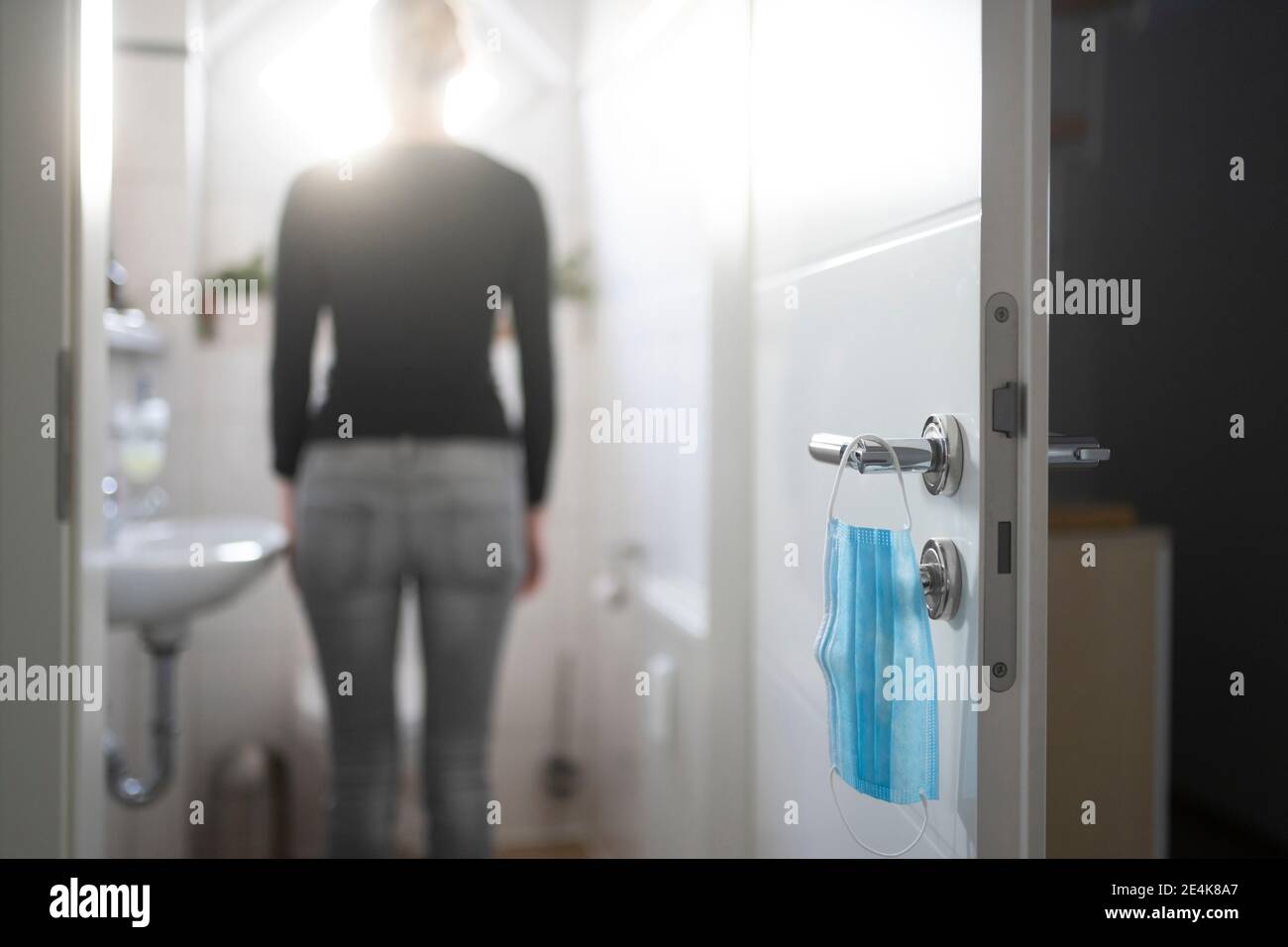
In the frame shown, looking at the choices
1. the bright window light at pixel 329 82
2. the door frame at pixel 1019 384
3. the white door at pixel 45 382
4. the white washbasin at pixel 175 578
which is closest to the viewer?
the door frame at pixel 1019 384

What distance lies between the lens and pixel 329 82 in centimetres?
166

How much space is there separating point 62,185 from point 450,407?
19.1 inches

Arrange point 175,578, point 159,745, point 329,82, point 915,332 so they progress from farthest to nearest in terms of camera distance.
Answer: point 329,82, point 159,745, point 175,578, point 915,332

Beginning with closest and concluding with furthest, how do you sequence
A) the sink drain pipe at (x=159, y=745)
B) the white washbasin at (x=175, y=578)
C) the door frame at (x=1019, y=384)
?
the door frame at (x=1019, y=384), the white washbasin at (x=175, y=578), the sink drain pipe at (x=159, y=745)

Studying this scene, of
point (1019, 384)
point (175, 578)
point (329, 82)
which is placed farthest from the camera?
point (329, 82)

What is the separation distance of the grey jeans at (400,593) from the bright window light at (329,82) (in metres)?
0.72

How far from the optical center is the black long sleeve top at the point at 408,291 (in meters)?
1.17

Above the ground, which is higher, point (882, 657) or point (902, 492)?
point (902, 492)

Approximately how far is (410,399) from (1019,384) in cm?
76

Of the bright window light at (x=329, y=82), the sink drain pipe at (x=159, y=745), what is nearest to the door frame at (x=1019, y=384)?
the sink drain pipe at (x=159, y=745)

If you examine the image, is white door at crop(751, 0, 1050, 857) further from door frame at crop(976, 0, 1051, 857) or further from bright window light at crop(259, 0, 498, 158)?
bright window light at crop(259, 0, 498, 158)

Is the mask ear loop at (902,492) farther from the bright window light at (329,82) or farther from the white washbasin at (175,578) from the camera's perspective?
the bright window light at (329,82)

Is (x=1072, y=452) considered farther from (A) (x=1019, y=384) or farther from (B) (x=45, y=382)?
(B) (x=45, y=382)

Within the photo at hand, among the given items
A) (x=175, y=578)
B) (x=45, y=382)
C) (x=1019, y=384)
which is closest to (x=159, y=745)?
(x=175, y=578)
